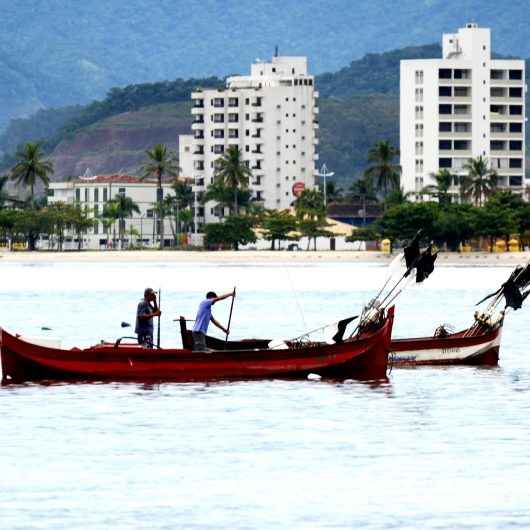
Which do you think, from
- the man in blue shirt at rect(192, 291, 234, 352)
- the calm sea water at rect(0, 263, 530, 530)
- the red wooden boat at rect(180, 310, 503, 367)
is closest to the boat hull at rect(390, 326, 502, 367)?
the red wooden boat at rect(180, 310, 503, 367)

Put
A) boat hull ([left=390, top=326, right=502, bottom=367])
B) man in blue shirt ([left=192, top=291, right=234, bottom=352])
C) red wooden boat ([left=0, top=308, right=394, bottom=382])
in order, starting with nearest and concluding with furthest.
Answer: man in blue shirt ([left=192, top=291, right=234, bottom=352]), red wooden boat ([left=0, top=308, right=394, bottom=382]), boat hull ([left=390, top=326, right=502, bottom=367])

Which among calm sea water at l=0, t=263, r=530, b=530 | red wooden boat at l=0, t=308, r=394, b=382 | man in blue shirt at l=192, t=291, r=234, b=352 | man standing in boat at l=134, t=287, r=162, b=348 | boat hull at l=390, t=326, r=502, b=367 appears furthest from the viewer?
boat hull at l=390, t=326, r=502, b=367

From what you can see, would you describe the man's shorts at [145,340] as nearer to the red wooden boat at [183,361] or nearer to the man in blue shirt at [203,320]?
the red wooden boat at [183,361]

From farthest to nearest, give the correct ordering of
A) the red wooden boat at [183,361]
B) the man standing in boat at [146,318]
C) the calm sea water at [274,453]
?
the man standing in boat at [146,318]
the red wooden boat at [183,361]
the calm sea water at [274,453]

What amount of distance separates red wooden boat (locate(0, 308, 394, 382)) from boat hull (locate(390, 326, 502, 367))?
5.65m

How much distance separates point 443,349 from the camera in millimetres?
53500

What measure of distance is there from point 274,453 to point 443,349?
18.8 metres

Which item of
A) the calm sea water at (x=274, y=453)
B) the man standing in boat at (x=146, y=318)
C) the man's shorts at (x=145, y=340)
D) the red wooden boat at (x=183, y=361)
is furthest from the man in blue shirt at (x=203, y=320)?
the man's shorts at (x=145, y=340)

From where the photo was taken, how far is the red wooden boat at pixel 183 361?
1820 inches

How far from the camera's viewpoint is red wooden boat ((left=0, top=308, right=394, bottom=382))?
4622 centimetres

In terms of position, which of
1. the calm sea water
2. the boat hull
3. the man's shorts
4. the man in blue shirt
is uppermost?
the man in blue shirt

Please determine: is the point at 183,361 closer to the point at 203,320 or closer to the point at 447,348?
the point at 203,320

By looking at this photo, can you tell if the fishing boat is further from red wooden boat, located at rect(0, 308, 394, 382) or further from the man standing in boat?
the man standing in boat

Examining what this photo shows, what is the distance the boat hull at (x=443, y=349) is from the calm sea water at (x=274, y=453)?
1.59 ft
